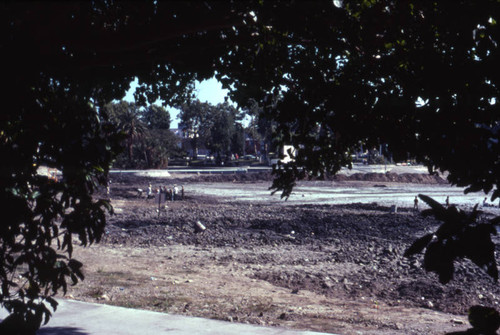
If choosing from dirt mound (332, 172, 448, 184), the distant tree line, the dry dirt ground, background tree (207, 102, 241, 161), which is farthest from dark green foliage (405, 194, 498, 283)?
background tree (207, 102, 241, 161)

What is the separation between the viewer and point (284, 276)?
1146 centimetres

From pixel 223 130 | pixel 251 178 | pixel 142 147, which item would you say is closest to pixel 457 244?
pixel 251 178

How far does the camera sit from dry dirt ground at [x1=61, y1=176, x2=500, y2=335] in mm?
8352

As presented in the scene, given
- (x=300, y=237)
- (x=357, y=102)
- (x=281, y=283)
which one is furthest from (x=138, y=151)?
(x=357, y=102)

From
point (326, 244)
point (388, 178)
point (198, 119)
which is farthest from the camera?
point (198, 119)

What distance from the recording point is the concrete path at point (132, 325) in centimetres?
599

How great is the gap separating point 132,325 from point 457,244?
15.8 ft

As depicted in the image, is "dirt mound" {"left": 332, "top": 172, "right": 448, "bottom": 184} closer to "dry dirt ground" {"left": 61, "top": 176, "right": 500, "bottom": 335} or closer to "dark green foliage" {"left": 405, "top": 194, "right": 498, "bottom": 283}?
"dry dirt ground" {"left": 61, "top": 176, "right": 500, "bottom": 335}

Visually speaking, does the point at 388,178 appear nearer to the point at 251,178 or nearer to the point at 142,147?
the point at 251,178

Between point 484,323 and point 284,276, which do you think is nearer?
point 484,323

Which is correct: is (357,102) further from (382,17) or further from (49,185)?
(49,185)

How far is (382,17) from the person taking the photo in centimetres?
433

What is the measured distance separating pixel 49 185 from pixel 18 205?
1.29 ft

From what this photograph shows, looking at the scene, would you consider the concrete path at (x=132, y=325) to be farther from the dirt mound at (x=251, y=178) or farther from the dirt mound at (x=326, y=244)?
the dirt mound at (x=251, y=178)
